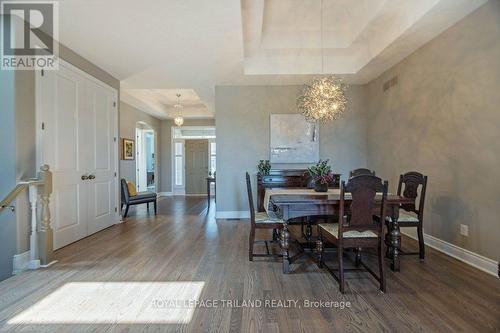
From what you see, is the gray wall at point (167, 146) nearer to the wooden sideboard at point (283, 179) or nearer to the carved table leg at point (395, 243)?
the wooden sideboard at point (283, 179)

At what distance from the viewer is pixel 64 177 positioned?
371cm

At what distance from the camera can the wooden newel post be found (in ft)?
9.88

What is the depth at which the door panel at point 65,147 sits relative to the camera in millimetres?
3418

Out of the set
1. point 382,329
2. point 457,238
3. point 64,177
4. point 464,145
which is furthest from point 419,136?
point 64,177

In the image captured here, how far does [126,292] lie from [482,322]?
108 inches

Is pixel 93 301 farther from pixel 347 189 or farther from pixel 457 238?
pixel 457 238

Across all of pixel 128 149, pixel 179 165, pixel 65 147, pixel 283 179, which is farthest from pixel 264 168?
pixel 179 165

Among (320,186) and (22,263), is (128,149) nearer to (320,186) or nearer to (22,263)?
(22,263)

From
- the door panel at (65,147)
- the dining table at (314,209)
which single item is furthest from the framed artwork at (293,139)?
the door panel at (65,147)

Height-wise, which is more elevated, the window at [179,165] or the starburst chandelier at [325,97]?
the starburst chandelier at [325,97]

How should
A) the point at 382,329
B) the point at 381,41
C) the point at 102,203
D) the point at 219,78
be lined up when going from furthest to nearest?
the point at 219,78 < the point at 102,203 < the point at 381,41 < the point at 382,329

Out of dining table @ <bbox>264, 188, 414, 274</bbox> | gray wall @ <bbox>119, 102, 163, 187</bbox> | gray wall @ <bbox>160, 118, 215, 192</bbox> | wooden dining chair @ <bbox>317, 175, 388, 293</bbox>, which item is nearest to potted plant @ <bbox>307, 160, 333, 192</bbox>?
dining table @ <bbox>264, 188, 414, 274</bbox>

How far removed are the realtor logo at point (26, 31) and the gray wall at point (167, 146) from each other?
20.5 ft

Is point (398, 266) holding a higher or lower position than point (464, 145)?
lower
